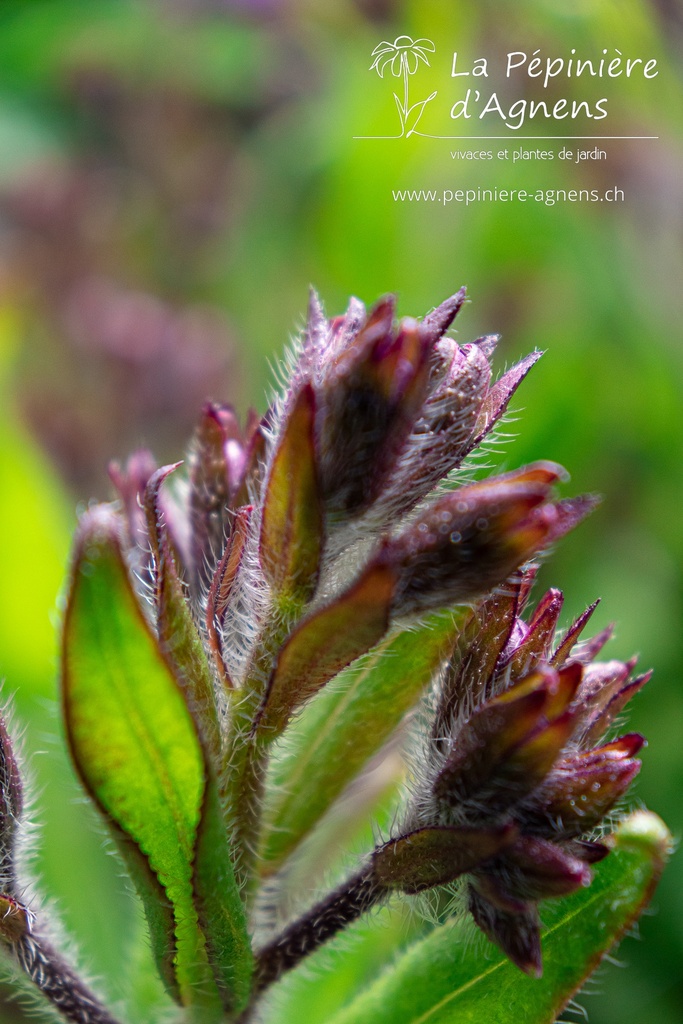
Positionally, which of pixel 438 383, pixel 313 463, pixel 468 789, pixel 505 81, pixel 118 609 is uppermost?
pixel 505 81

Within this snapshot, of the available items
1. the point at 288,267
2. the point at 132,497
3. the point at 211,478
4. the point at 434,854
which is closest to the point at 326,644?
the point at 434,854

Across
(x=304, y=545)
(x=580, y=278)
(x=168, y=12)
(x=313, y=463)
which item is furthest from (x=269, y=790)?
(x=168, y=12)

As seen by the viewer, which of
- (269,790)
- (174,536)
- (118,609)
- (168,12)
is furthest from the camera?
(168,12)

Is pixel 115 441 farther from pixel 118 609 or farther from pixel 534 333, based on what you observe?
pixel 118 609

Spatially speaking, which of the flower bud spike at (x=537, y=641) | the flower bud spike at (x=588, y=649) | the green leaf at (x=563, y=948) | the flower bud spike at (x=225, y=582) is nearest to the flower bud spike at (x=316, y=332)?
the flower bud spike at (x=225, y=582)

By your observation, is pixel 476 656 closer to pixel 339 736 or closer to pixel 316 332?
pixel 339 736

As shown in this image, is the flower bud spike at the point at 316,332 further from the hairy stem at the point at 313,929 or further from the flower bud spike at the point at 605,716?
the hairy stem at the point at 313,929

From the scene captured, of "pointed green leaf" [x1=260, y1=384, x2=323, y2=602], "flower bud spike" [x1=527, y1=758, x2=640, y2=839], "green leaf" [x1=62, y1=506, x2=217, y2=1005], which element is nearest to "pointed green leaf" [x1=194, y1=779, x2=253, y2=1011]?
"green leaf" [x1=62, y1=506, x2=217, y2=1005]
